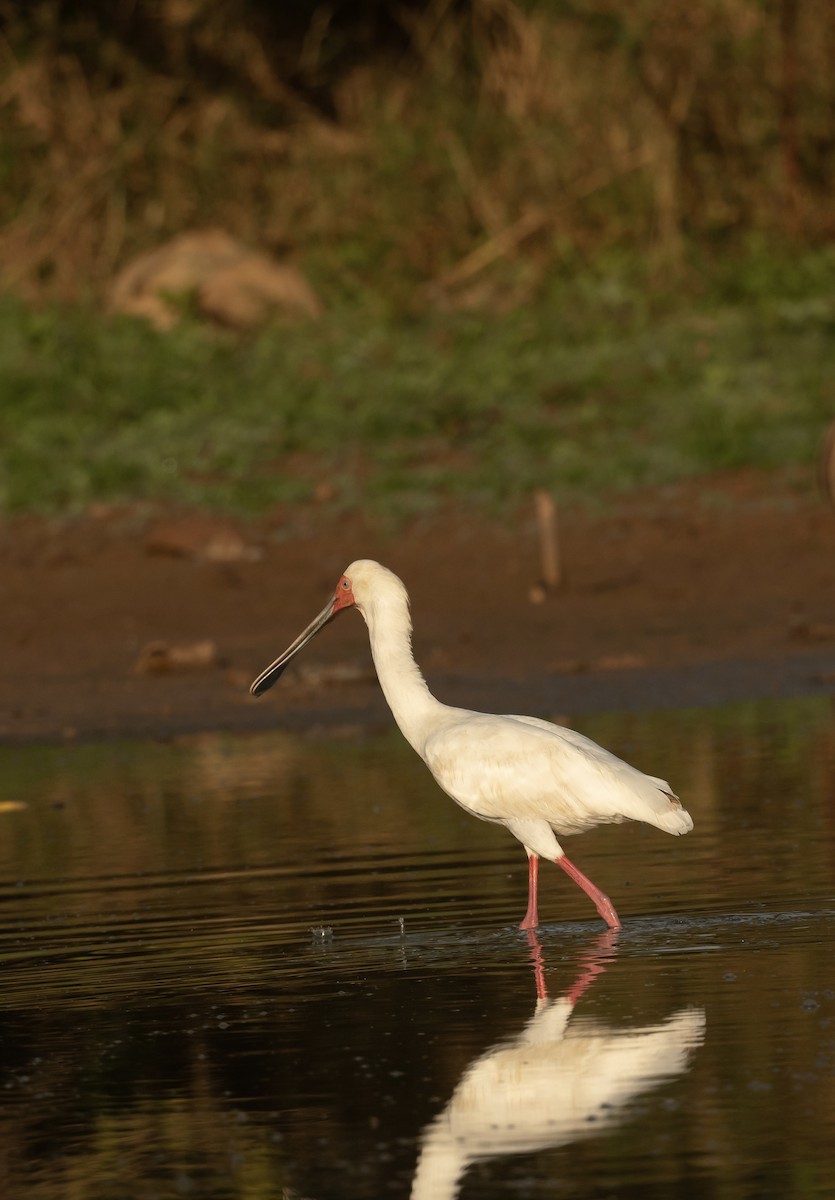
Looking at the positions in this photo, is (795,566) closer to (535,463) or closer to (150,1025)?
(535,463)

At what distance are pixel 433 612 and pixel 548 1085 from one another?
9538 mm

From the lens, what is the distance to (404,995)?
6.66 m

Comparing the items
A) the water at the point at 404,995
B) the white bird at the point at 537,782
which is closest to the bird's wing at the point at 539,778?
the white bird at the point at 537,782

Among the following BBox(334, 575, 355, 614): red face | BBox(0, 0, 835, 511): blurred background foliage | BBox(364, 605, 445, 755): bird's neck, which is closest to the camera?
BBox(364, 605, 445, 755): bird's neck

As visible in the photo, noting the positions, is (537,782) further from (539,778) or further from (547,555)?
(547,555)

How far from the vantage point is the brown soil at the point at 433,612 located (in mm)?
13148

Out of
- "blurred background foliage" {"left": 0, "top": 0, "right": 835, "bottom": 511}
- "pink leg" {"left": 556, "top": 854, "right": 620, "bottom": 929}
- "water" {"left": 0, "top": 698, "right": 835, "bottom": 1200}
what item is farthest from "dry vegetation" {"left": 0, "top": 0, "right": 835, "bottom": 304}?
"pink leg" {"left": 556, "top": 854, "right": 620, "bottom": 929}

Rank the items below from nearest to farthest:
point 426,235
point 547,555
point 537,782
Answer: point 537,782, point 547,555, point 426,235

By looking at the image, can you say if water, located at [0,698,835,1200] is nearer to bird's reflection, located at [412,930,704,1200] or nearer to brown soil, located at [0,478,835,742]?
bird's reflection, located at [412,930,704,1200]

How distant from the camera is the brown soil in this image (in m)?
13.1

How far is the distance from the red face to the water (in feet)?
3.06

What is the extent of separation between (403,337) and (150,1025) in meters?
13.5

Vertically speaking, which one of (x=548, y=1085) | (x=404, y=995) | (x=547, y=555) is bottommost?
(x=548, y=1085)

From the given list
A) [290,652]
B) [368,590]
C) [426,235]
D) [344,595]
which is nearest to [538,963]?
[368,590]
